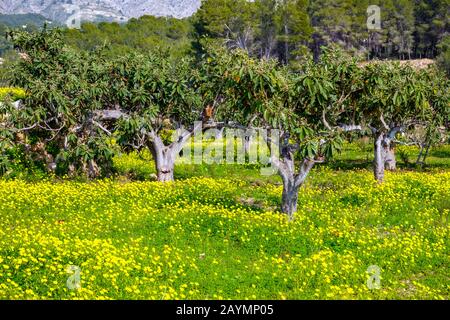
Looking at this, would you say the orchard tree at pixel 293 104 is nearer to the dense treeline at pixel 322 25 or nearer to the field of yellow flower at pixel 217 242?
the field of yellow flower at pixel 217 242

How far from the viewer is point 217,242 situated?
1678cm

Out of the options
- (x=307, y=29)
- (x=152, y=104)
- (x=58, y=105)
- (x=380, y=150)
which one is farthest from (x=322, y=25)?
(x=58, y=105)

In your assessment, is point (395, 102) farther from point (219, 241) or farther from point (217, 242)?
point (217, 242)

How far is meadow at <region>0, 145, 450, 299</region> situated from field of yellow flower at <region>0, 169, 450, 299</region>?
4cm

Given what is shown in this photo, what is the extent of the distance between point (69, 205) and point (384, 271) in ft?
38.5

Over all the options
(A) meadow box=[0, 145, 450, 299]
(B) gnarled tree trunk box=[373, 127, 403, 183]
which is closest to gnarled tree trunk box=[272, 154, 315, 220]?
(A) meadow box=[0, 145, 450, 299]

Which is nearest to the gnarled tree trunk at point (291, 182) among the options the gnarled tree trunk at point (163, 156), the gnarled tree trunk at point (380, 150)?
the gnarled tree trunk at point (163, 156)

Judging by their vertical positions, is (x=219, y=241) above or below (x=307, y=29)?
below

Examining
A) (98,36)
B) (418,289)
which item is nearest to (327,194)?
(418,289)

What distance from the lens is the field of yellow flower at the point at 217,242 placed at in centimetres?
1282

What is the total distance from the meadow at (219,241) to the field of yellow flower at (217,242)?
0.04 meters

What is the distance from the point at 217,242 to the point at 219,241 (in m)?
0.20

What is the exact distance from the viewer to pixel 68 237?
15445 mm

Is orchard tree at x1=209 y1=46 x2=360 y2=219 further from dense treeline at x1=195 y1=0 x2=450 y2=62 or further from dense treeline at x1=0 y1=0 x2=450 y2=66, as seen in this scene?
dense treeline at x1=195 y1=0 x2=450 y2=62
